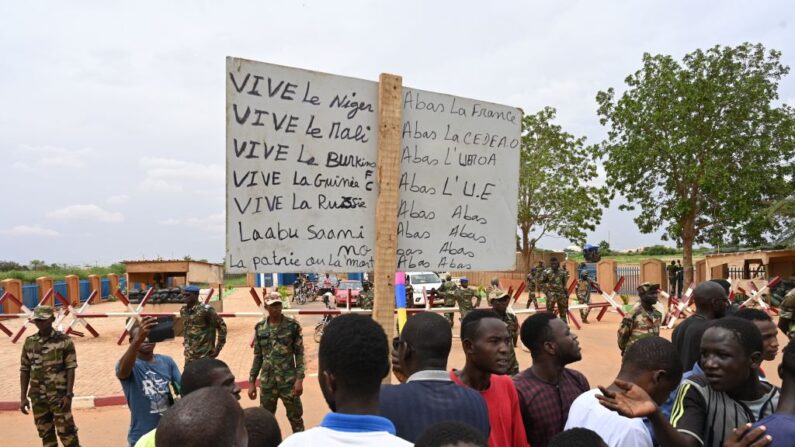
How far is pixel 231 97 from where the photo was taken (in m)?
3.02

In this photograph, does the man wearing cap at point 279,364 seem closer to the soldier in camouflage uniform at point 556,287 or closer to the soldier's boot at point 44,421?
the soldier's boot at point 44,421

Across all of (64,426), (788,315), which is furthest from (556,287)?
(64,426)

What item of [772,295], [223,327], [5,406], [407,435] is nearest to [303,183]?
[407,435]

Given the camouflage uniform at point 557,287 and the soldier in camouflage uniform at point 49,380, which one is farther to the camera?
the camouflage uniform at point 557,287

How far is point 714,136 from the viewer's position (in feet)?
80.5

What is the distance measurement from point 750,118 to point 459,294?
19473 mm

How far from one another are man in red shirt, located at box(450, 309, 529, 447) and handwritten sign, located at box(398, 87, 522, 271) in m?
0.73

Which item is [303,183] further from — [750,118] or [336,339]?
[750,118]

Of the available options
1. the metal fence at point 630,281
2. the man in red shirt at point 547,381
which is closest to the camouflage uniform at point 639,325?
the man in red shirt at point 547,381

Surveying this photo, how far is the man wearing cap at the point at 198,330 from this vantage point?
692 centimetres

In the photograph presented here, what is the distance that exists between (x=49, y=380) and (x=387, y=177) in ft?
13.7

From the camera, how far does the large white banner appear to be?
3.09 m

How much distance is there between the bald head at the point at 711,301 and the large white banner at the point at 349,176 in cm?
177

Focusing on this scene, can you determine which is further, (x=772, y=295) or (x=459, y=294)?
(x=772, y=295)
